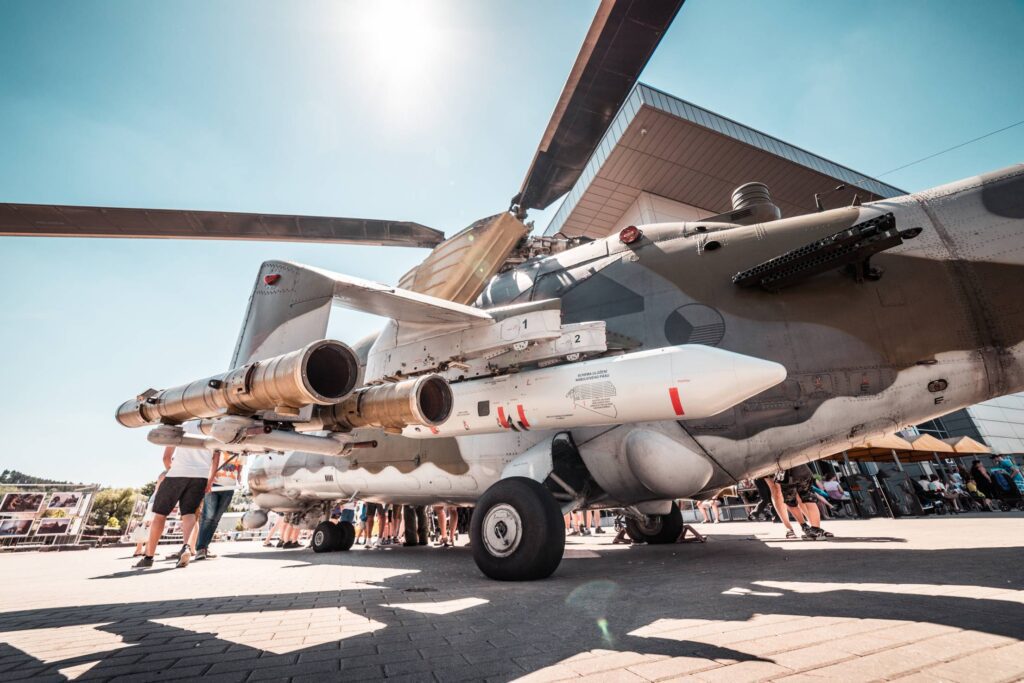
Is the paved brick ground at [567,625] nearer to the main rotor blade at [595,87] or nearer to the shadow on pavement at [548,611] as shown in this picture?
the shadow on pavement at [548,611]

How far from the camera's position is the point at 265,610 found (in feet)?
12.2

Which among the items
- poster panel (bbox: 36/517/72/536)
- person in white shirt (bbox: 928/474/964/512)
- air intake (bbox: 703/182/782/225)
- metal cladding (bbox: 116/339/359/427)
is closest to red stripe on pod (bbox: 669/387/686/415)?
metal cladding (bbox: 116/339/359/427)

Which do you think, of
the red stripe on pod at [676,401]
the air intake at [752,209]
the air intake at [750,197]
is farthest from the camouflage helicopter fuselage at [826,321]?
the red stripe on pod at [676,401]

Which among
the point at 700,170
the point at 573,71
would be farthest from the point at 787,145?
the point at 573,71

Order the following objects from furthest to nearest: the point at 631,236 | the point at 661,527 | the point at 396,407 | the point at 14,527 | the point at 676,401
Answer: the point at 14,527 → the point at 661,527 → the point at 631,236 → the point at 676,401 → the point at 396,407

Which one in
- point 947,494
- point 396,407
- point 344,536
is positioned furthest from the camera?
point 947,494

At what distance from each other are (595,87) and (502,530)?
700 centimetres

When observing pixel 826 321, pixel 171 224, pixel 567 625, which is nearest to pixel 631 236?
pixel 826 321

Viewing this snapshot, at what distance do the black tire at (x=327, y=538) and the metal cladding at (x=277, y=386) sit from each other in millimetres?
7821

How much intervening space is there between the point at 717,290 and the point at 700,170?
2055 centimetres

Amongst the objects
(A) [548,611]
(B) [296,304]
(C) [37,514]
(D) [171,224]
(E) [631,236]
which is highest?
(D) [171,224]

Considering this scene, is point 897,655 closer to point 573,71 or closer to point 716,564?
point 716,564

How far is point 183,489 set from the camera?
7969 millimetres

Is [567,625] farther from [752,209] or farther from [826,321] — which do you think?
[752,209]
